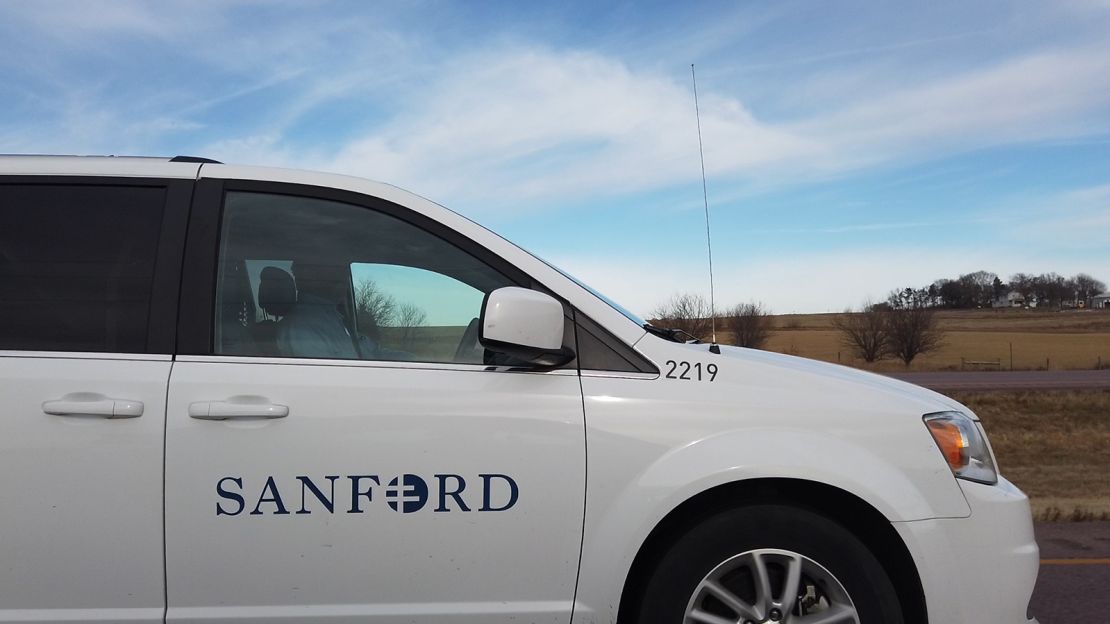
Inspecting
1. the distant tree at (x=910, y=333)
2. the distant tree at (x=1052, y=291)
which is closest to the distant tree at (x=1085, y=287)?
the distant tree at (x=1052, y=291)

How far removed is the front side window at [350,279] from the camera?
267 centimetres

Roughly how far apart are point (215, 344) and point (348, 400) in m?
0.46

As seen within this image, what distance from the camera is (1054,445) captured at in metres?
18.9

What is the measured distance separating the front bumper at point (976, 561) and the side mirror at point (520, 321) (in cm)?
120

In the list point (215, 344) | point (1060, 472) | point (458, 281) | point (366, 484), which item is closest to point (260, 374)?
point (215, 344)

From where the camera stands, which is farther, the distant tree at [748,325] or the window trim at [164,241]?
the distant tree at [748,325]

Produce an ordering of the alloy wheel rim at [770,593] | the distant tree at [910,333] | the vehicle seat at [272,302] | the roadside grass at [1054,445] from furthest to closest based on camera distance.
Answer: the distant tree at [910,333] < the roadside grass at [1054,445] < the vehicle seat at [272,302] < the alloy wheel rim at [770,593]

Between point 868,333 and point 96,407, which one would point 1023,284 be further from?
point 96,407

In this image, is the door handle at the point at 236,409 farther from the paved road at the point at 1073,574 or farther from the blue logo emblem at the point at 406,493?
the paved road at the point at 1073,574

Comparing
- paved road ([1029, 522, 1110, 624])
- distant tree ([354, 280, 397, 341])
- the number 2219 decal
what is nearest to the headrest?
distant tree ([354, 280, 397, 341])

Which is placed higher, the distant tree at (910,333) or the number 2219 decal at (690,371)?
the distant tree at (910,333)

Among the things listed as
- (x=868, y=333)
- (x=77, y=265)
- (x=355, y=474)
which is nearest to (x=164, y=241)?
(x=77, y=265)

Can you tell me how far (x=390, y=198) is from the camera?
2.77 metres

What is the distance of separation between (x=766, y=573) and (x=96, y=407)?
201 cm
